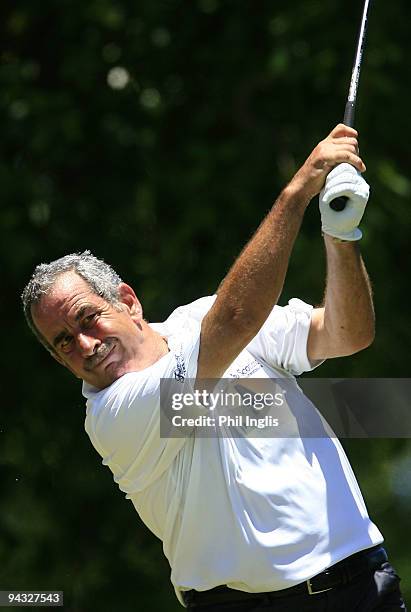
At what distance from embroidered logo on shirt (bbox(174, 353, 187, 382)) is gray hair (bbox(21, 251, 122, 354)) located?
339mm

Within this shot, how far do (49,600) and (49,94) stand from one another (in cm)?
196

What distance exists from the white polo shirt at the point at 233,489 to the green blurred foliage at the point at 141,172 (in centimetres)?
231

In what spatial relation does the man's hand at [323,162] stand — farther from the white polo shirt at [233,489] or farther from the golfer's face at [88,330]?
the golfer's face at [88,330]

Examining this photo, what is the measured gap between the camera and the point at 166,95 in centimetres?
516

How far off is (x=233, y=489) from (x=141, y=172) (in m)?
2.84

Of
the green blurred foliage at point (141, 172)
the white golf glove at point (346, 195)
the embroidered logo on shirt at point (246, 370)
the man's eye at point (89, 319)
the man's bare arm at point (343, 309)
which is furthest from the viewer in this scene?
the green blurred foliage at point (141, 172)

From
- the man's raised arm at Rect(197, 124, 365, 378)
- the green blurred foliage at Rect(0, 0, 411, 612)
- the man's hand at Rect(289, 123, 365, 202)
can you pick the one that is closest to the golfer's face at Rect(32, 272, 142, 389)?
the man's raised arm at Rect(197, 124, 365, 378)

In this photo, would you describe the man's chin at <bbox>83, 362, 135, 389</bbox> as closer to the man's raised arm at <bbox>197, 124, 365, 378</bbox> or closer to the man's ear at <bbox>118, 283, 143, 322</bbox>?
the man's ear at <bbox>118, 283, 143, 322</bbox>

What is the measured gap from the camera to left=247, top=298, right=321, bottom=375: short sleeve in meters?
2.62

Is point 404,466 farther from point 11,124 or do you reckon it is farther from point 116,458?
point 116,458

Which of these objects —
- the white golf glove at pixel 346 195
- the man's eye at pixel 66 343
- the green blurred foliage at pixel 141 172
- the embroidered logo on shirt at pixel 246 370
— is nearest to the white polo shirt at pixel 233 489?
the embroidered logo on shirt at pixel 246 370

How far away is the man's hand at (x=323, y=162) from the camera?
2.31 m

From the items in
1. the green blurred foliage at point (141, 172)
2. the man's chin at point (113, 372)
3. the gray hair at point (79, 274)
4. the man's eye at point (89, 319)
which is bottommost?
the man's chin at point (113, 372)

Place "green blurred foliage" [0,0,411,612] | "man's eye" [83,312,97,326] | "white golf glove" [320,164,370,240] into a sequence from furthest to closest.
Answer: "green blurred foliage" [0,0,411,612] < "man's eye" [83,312,97,326] < "white golf glove" [320,164,370,240]
